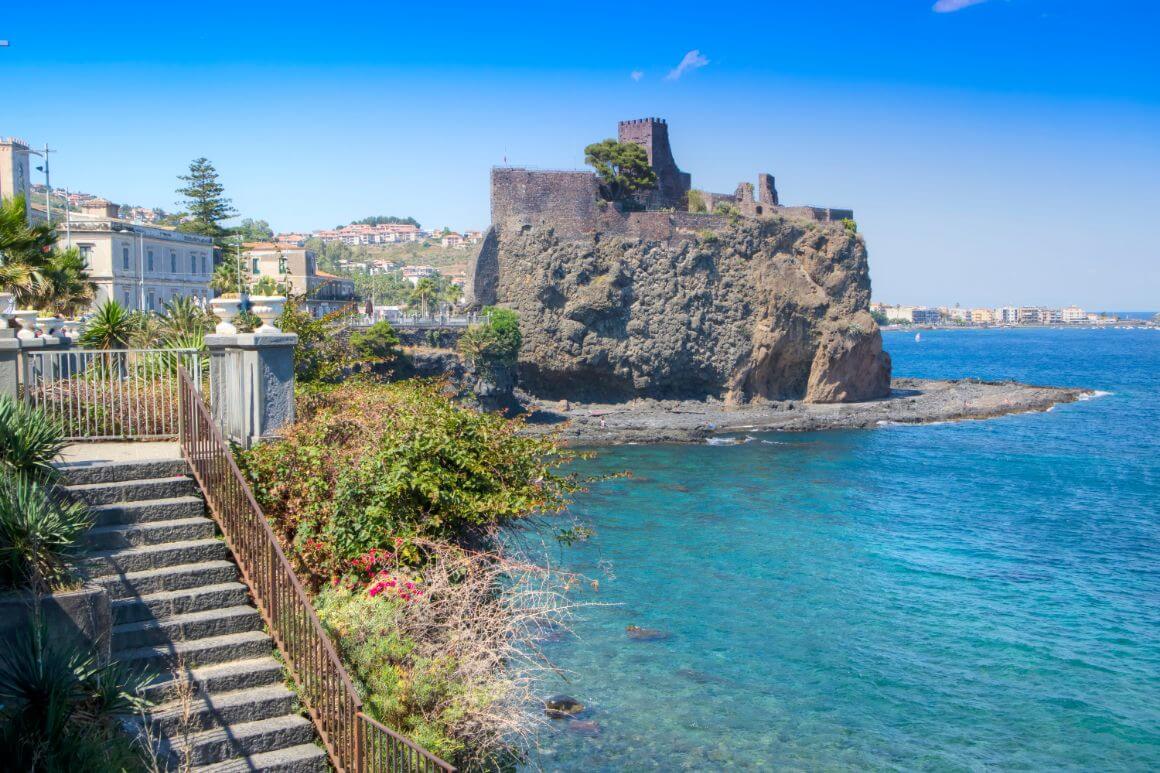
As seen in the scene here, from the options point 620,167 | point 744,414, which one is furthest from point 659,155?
point 744,414

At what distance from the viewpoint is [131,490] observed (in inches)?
325

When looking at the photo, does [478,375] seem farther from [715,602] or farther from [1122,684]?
[1122,684]

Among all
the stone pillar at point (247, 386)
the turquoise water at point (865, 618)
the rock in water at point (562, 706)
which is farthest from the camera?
the rock in water at point (562, 706)

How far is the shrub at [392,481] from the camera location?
27.9 feet

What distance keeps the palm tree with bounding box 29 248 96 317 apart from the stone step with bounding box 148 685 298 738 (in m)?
13.1

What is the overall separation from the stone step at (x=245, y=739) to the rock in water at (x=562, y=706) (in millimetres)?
8844

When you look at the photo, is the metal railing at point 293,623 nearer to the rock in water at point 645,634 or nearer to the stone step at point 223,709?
the stone step at point 223,709

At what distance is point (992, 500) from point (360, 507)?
33.9 meters

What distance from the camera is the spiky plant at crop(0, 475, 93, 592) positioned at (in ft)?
21.3

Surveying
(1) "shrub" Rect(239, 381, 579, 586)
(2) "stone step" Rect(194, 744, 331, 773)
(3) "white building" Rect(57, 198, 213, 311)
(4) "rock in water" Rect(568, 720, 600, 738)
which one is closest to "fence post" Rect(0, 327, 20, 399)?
(1) "shrub" Rect(239, 381, 579, 586)

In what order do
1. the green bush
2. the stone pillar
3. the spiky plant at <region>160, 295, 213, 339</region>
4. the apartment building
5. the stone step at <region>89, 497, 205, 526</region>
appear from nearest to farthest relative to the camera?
the green bush
the stone step at <region>89, 497, 205, 526</region>
the stone pillar
the spiky plant at <region>160, 295, 213, 339</region>
the apartment building

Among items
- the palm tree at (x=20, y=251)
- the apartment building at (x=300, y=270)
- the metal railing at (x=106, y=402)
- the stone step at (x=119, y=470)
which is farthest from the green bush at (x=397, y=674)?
the apartment building at (x=300, y=270)

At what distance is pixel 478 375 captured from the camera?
5575 cm

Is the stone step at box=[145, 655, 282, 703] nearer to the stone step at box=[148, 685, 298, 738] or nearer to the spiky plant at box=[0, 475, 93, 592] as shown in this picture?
the stone step at box=[148, 685, 298, 738]
